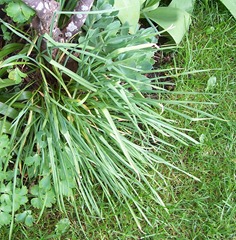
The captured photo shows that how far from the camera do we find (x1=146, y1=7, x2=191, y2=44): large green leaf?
1.83 meters

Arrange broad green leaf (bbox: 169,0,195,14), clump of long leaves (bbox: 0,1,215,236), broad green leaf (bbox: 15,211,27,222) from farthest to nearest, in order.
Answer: broad green leaf (bbox: 169,0,195,14), broad green leaf (bbox: 15,211,27,222), clump of long leaves (bbox: 0,1,215,236)

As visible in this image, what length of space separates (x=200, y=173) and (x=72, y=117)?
0.56 m

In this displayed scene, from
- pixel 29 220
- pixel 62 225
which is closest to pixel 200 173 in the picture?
pixel 62 225

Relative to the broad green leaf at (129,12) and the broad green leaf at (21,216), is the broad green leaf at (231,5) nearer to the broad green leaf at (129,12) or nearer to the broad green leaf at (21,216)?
the broad green leaf at (129,12)

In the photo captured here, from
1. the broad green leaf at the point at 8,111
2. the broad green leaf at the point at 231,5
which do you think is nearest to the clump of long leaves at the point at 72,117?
the broad green leaf at the point at 8,111

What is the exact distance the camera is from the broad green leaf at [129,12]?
1.64 meters

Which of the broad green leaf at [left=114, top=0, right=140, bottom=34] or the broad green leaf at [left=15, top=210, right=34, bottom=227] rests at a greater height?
the broad green leaf at [left=114, top=0, right=140, bottom=34]

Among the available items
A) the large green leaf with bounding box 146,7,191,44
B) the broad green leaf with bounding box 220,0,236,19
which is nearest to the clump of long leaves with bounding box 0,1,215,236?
the large green leaf with bounding box 146,7,191,44

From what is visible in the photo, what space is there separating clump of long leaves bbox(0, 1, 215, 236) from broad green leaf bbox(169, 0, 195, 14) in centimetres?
33

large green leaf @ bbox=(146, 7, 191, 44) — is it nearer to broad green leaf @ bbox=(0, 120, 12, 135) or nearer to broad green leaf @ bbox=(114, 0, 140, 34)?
broad green leaf @ bbox=(114, 0, 140, 34)

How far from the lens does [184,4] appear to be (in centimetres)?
190

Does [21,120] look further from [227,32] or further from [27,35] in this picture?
[227,32]

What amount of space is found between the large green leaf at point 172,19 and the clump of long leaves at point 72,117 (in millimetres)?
223

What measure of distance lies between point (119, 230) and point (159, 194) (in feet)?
0.63
